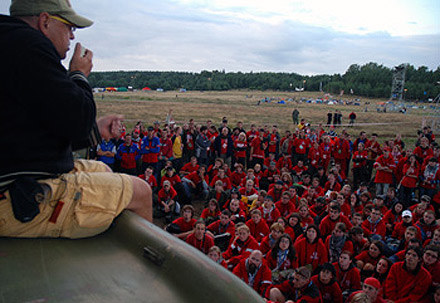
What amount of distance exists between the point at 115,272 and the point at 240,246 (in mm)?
4952

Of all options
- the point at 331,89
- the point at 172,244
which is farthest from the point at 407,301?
the point at 331,89

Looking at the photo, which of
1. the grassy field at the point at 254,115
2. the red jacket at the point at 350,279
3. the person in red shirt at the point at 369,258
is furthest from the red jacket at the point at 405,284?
the grassy field at the point at 254,115

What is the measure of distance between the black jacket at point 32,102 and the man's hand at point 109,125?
24cm

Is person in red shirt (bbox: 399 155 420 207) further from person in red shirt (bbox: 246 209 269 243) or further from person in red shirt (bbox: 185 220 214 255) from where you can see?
person in red shirt (bbox: 185 220 214 255)

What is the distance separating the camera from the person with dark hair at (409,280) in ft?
16.2

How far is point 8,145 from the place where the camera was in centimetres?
130

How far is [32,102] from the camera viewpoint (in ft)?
4.21

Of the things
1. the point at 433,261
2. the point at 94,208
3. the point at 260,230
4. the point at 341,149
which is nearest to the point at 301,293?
the point at 260,230

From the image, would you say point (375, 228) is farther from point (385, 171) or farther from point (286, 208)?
point (385, 171)

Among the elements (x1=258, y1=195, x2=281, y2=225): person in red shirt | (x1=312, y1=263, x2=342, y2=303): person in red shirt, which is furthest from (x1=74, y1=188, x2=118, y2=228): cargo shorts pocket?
(x1=258, y1=195, x2=281, y2=225): person in red shirt

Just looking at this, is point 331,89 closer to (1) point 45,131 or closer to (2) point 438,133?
(2) point 438,133

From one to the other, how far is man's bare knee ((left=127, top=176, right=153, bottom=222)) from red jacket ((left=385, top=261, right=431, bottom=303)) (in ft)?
15.8

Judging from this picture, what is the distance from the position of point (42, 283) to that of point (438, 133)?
27.8 metres

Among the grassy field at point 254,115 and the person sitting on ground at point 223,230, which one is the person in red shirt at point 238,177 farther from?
the grassy field at point 254,115
